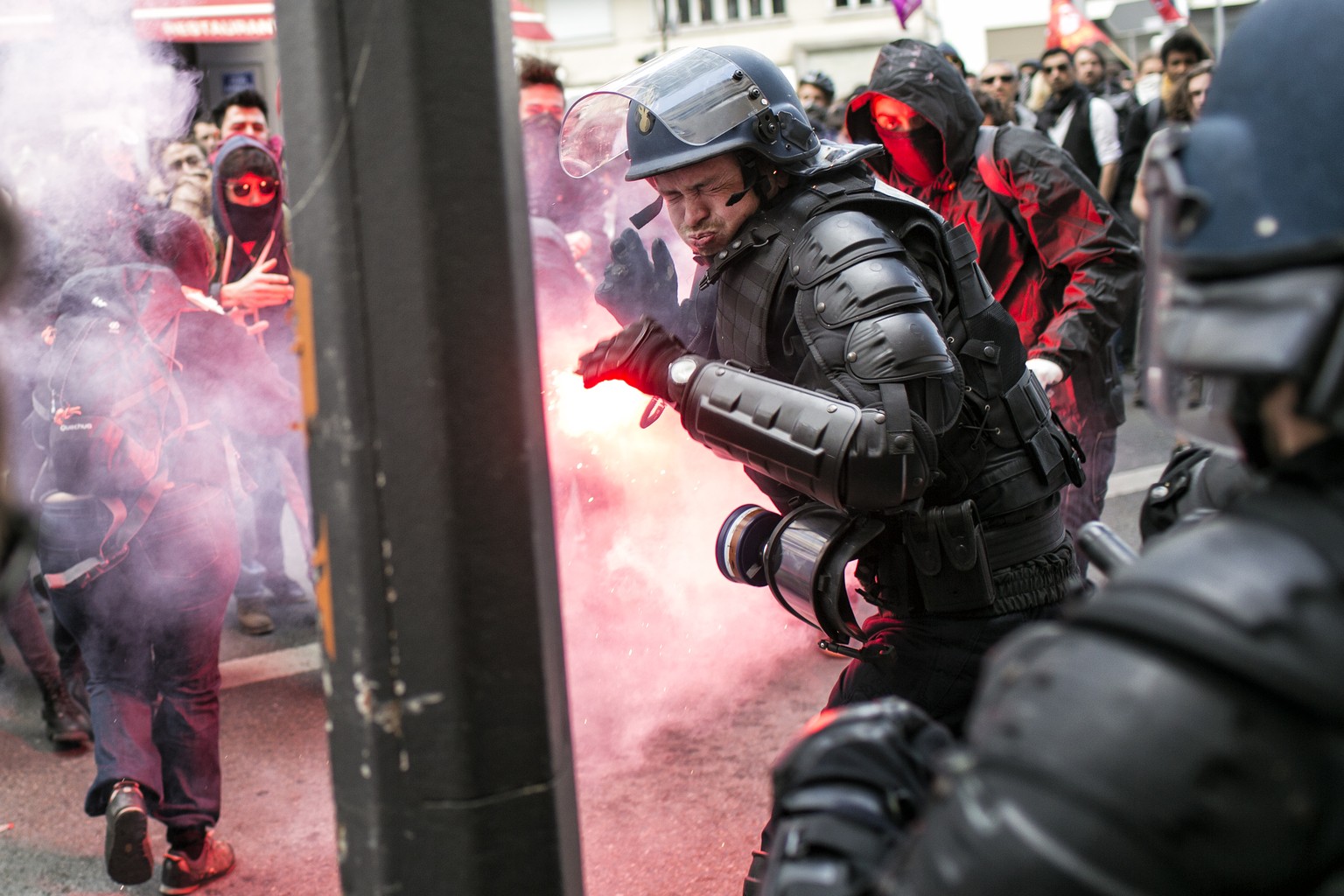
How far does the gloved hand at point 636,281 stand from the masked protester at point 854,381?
0.86 feet

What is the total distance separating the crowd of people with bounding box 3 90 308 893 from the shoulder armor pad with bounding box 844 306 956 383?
1534mm

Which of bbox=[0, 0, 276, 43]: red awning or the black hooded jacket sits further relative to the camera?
bbox=[0, 0, 276, 43]: red awning

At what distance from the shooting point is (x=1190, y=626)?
99cm

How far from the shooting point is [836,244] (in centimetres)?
242

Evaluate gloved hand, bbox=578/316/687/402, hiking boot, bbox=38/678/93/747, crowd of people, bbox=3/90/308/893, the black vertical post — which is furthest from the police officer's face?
hiking boot, bbox=38/678/93/747

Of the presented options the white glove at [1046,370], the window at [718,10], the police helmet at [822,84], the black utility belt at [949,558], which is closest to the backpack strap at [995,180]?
the white glove at [1046,370]

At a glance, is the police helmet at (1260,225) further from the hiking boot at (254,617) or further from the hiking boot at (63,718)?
the hiking boot at (254,617)

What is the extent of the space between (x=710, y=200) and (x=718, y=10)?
142ft

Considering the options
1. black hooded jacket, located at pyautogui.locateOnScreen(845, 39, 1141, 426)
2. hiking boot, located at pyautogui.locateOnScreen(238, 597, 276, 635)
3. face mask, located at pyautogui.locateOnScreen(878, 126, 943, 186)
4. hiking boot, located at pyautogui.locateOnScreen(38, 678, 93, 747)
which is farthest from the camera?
hiking boot, located at pyautogui.locateOnScreen(238, 597, 276, 635)

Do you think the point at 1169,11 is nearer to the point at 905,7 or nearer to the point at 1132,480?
the point at 905,7

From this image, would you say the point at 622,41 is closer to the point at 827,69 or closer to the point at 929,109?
the point at 827,69

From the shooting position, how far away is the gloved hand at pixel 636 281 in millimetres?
3064

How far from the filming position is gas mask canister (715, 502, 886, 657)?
240 cm

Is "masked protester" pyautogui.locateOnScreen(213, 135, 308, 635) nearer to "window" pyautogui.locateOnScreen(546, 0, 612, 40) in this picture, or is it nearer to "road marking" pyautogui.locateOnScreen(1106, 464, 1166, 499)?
"road marking" pyautogui.locateOnScreen(1106, 464, 1166, 499)
